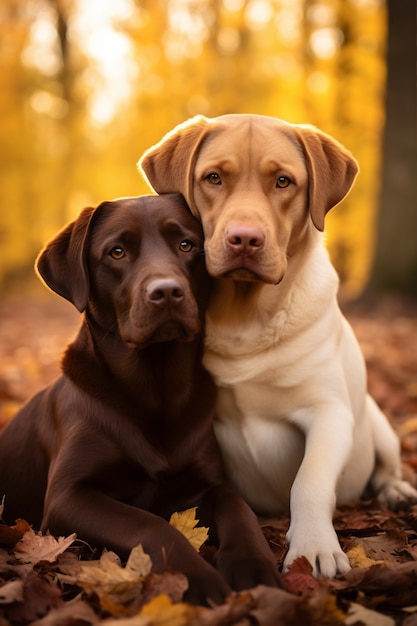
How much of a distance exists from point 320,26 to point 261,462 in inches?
641

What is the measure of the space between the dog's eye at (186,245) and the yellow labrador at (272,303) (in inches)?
3.2

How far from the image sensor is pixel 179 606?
217 centimetres

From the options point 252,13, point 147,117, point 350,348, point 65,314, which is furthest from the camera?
point 147,117

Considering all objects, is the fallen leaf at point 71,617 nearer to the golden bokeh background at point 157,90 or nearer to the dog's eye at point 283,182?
the dog's eye at point 283,182

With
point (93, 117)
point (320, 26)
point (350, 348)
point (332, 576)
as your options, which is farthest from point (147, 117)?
point (332, 576)

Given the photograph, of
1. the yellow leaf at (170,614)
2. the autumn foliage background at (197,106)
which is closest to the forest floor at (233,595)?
the yellow leaf at (170,614)

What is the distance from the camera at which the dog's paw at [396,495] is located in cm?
379

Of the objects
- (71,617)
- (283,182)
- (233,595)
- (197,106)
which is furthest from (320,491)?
(197,106)

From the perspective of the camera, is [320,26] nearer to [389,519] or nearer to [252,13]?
[252,13]

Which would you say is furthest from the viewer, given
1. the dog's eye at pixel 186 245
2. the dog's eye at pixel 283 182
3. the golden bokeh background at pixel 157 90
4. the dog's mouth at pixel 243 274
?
the golden bokeh background at pixel 157 90

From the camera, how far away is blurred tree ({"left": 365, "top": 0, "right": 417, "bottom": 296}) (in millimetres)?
11016

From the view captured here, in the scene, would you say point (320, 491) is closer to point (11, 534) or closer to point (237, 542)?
point (237, 542)

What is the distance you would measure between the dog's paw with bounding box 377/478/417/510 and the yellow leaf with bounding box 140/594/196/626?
6.17 ft

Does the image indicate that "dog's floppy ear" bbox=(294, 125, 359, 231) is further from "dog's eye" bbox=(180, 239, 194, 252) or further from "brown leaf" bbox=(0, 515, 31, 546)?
"brown leaf" bbox=(0, 515, 31, 546)
